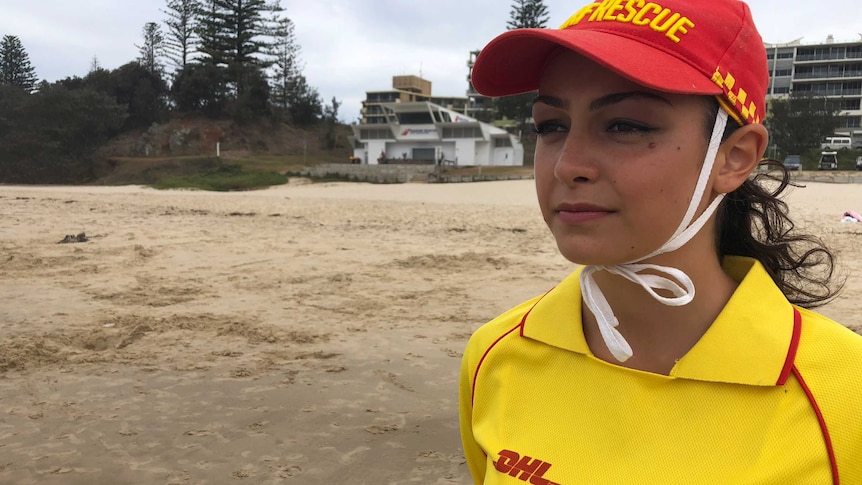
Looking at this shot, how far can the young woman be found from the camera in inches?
38.9

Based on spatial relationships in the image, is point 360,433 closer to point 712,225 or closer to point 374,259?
point 712,225

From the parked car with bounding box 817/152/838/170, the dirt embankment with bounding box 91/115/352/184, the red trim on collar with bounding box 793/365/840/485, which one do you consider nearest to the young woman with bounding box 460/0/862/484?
the red trim on collar with bounding box 793/365/840/485

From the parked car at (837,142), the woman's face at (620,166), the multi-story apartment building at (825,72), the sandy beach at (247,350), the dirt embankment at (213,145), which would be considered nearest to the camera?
the woman's face at (620,166)

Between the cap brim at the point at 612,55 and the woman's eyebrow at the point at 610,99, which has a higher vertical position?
the cap brim at the point at 612,55

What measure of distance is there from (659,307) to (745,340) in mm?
172

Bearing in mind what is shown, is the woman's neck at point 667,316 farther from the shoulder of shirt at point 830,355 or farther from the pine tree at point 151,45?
the pine tree at point 151,45

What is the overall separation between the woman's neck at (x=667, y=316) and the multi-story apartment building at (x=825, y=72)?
248 feet

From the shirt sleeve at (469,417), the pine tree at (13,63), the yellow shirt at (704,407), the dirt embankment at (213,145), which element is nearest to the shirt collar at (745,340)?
the yellow shirt at (704,407)

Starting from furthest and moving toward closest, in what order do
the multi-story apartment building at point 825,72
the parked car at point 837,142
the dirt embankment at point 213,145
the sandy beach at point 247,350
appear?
the multi-story apartment building at point 825,72, the parked car at point 837,142, the dirt embankment at point 213,145, the sandy beach at point 247,350

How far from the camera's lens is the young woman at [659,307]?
0.99 meters

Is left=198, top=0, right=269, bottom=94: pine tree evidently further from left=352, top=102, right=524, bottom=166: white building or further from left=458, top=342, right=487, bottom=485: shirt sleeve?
left=458, top=342, right=487, bottom=485: shirt sleeve

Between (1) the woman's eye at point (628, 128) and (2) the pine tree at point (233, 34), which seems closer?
(1) the woman's eye at point (628, 128)

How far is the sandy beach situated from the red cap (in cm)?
195

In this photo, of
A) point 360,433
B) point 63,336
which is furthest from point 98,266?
point 360,433
